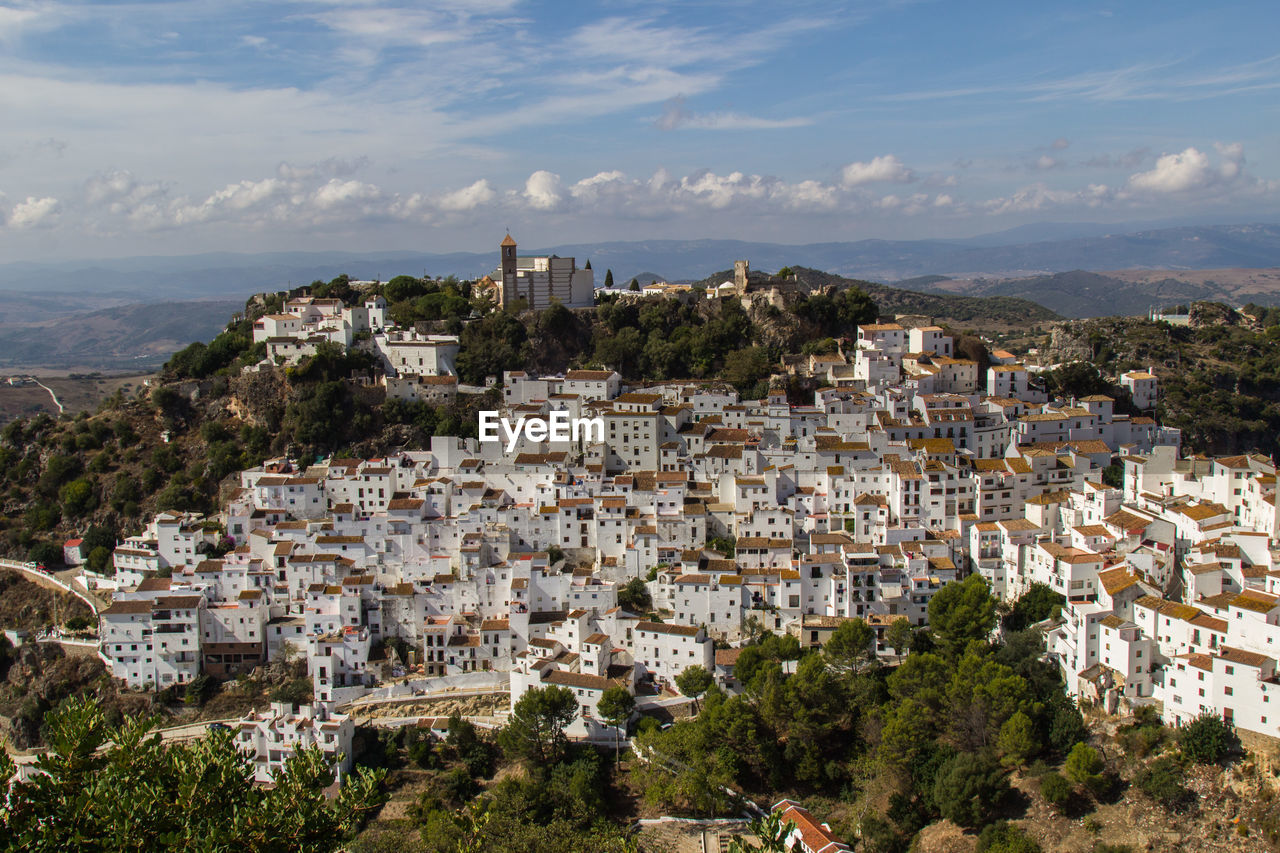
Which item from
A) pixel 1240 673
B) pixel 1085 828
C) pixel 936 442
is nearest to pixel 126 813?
pixel 1085 828

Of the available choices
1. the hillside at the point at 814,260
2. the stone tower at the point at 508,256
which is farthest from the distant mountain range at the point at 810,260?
the stone tower at the point at 508,256

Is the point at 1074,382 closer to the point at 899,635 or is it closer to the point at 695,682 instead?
the point at 899,635

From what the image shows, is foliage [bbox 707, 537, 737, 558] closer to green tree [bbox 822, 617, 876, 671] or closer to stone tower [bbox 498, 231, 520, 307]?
green tree [bbox 822, 617, 876, 671]

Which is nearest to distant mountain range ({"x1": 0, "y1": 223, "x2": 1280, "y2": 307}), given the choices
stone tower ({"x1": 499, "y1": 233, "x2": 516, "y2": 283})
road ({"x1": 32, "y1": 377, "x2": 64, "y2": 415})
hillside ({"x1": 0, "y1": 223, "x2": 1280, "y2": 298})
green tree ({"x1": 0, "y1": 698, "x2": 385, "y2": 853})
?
hillside ({"x1": 0, "y1": 223, "x2": 1280, "y2": 298})

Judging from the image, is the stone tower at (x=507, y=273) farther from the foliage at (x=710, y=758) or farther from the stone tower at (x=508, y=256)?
the foliage at (x=710, y=758)

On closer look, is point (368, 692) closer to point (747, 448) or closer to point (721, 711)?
point (721, 711)

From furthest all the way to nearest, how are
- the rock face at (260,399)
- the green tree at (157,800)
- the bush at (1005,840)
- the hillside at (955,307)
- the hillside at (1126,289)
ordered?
the hillside at (1126,289)
the hillside at (955,307)
the rock face at (260,399)
the bush at (1005,840)
the green tree at (157,800)
